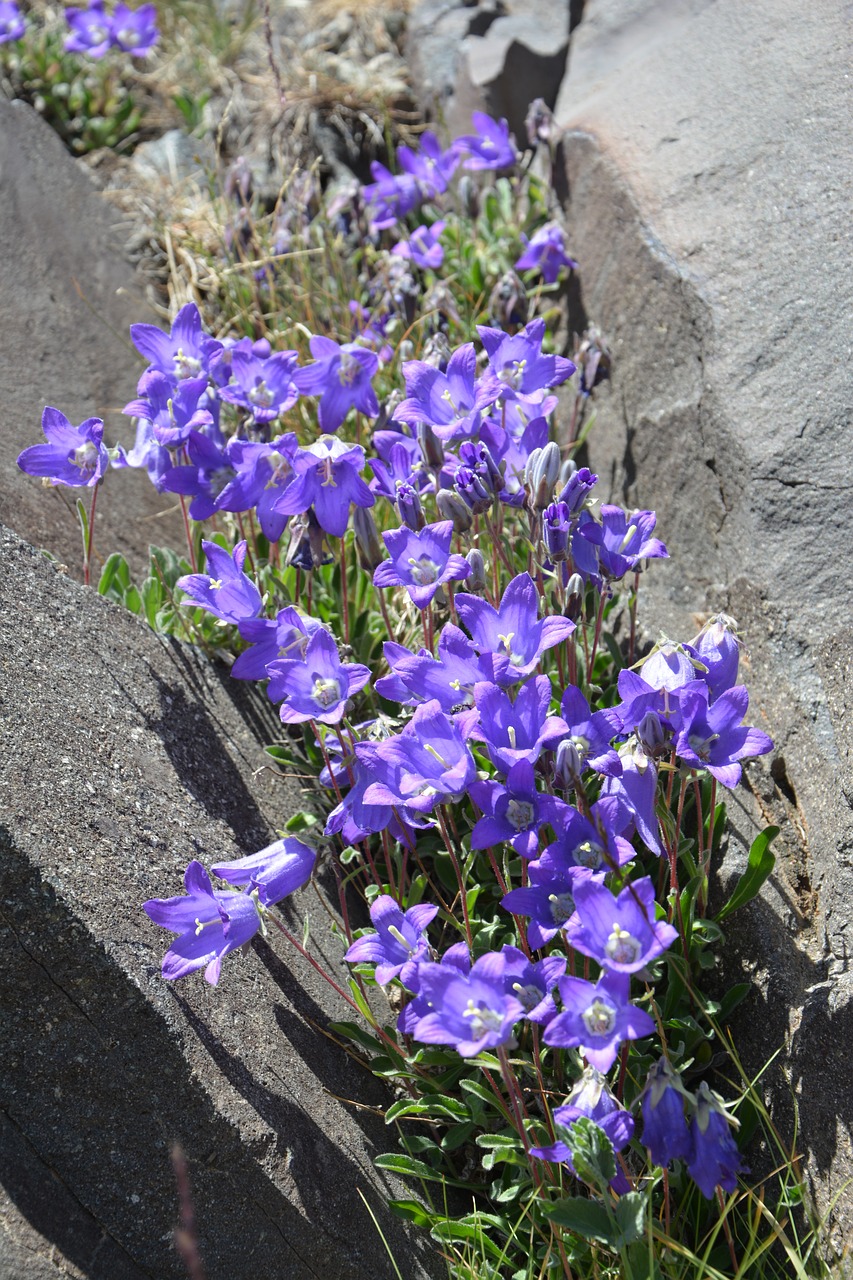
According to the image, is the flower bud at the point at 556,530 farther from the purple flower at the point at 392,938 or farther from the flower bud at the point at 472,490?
the purple flower at the point at 392,938

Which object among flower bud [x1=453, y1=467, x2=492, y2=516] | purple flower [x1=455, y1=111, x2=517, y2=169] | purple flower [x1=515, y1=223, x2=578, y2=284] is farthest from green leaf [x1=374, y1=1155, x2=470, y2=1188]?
purple flower [x1=455, y1=111, x2=517, y2=169]

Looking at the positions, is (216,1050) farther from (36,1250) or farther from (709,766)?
(709,766)

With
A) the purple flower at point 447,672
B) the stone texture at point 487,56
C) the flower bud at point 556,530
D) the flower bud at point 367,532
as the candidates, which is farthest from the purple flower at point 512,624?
the stone texture at point 487,56

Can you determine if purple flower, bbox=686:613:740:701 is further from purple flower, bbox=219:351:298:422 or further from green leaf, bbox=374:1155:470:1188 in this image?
purple flower, bbox=219:351:298:422

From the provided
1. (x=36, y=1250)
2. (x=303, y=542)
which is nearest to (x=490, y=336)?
(x=303, y=542)

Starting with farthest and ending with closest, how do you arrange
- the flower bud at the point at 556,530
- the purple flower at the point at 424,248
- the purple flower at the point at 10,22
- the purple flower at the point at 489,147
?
1. the purple flower at the point at 10,22
2. the purple flower at the point at 489,147
3. the purple flower at the point at 424,248
4. the flower bud at the point at 556,530
